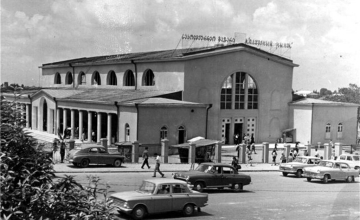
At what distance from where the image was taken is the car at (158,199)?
49.7ft

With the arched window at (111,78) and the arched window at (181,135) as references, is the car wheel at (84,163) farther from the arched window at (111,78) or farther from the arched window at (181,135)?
the arched window at (111,78)

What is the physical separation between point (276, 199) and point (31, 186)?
50.9ft

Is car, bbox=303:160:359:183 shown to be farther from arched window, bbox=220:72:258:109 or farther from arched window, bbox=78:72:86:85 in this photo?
arched window, bbox=78:72:86:85

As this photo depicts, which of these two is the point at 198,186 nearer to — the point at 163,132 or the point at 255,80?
the point at 163,132

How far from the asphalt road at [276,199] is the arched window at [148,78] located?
19456mm

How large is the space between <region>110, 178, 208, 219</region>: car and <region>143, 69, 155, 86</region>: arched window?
96.8ft

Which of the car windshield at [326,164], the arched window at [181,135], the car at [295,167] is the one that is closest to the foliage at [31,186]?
the car windshield at [326,164]

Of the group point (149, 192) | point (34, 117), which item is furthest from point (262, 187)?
point (34, 117)

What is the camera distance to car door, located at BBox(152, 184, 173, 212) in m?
15.6

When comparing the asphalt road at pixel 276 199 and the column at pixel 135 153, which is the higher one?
the column at pixel 135 153

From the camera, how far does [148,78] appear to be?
46.3 metres

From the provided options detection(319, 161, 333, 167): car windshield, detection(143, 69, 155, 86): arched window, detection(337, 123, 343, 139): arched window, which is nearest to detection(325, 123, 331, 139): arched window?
detection(337, 123, 343, 139): arched window

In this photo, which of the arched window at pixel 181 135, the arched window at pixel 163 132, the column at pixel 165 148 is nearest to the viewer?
the column at pixel 165 148

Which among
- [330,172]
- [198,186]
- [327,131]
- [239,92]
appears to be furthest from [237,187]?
[327,131]
